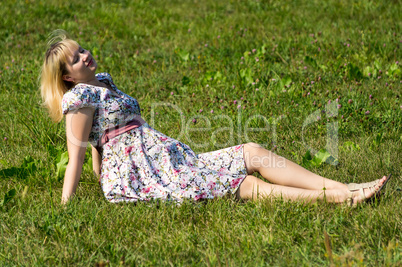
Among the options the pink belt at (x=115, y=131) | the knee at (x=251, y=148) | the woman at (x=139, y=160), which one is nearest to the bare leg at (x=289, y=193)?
the woman at (x=139, y=160)

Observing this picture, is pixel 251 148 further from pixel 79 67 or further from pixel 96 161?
pixel 79 67

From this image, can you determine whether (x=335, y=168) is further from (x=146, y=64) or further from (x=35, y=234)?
(x=146, y=64)

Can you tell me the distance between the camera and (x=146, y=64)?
5.92m

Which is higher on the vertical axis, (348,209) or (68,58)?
(68,58)

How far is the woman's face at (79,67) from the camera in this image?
328 cm

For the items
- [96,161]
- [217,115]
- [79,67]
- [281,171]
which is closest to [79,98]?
[79,67]

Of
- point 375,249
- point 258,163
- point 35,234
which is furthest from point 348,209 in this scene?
point 35,234

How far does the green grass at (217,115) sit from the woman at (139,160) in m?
A: 0.11

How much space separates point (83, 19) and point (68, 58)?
4.30m

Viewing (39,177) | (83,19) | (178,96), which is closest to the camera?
(39,177)

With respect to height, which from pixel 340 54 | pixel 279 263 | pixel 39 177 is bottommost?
pixel 39 177

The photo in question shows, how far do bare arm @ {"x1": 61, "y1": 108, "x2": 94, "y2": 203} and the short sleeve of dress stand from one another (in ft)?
0.13

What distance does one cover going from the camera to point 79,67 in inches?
129

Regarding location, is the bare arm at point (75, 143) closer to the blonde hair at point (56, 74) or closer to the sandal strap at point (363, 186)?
the blonde hair at point (56, 74)
